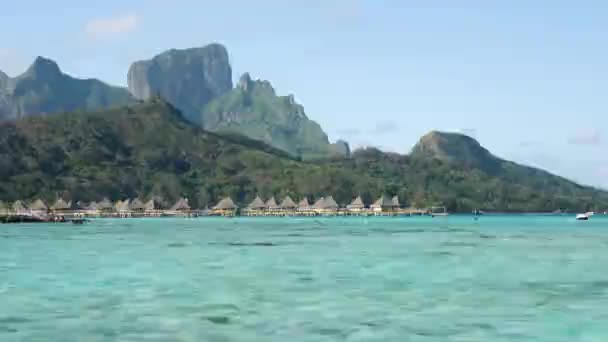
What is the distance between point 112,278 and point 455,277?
890 inches

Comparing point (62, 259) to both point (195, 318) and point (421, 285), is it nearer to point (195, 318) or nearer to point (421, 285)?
point (421, 285)

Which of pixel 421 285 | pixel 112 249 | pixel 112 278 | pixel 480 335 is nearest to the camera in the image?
pixel 480 335

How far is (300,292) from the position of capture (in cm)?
5088

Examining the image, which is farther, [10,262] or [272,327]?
[10,262]

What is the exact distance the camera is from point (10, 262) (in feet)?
248

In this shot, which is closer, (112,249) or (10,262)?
(10,262)

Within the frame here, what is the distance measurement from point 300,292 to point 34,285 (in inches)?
659

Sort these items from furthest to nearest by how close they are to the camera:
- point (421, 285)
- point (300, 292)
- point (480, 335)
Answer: point (421, 285) → point (300, 292) → point (480, 335)

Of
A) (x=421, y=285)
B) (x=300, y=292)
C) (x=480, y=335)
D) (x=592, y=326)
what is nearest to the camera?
(x=480, y=335)

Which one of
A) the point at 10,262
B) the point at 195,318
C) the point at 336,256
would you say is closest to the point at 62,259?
the point at 10,262

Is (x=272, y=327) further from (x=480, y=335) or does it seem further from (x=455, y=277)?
(x=455, y=277)

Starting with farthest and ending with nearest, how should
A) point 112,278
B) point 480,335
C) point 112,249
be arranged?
point 112,249, point 112,278, point 480,335

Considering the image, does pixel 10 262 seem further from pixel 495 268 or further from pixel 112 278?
pixel 495 268

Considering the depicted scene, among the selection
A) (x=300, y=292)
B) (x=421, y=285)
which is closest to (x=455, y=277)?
(x=421, y=285)
